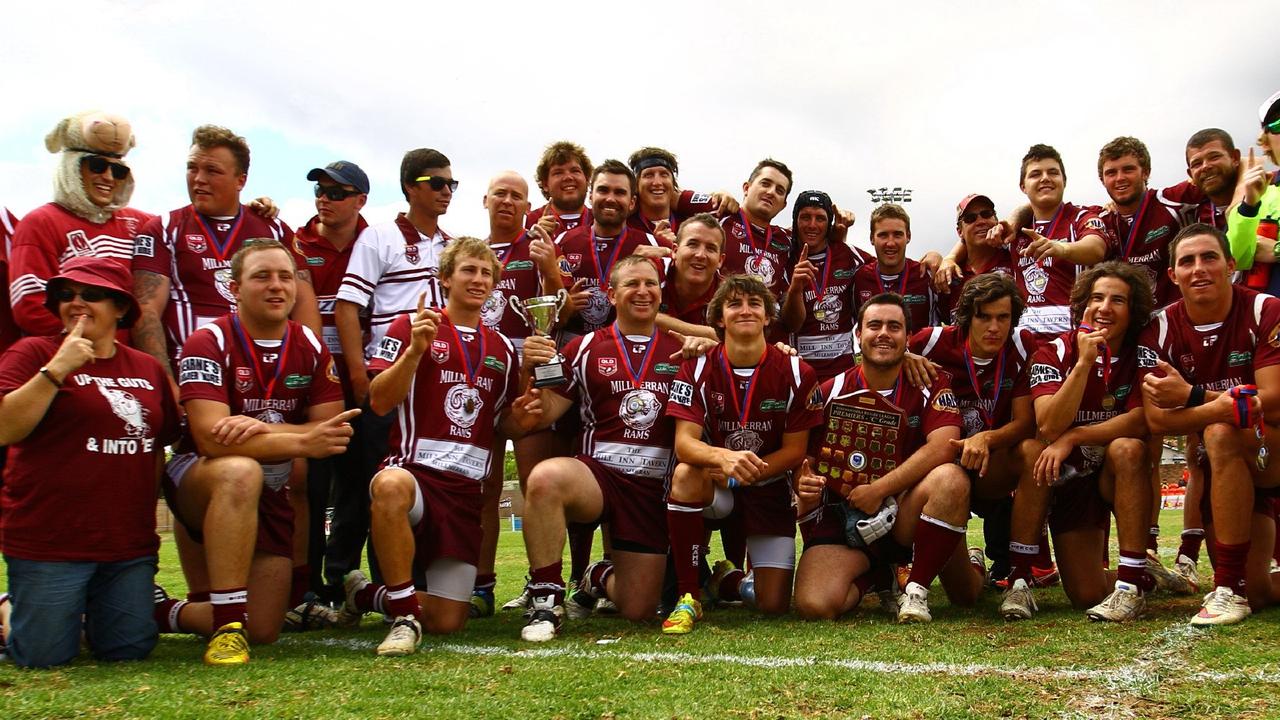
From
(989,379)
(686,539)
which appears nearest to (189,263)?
(686,539)

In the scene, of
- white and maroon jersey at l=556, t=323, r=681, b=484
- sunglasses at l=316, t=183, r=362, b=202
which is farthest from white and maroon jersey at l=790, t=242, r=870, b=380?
sunglasses at l=316, t=183, r=362, b=202

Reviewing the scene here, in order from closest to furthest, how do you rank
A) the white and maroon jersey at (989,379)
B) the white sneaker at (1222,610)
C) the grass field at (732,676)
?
the grass field at (732,676), the white sneaker at (1222,610), the white and maroon jersey at (989,379)

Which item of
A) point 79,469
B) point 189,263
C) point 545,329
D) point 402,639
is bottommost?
point 402,639

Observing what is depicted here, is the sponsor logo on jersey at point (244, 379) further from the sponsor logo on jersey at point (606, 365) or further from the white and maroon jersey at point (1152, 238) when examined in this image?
the white and maroon jersey at point (1152, 238)

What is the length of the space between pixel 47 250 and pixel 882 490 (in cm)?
503

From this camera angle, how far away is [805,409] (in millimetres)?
5828

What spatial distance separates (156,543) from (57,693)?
3.54ft

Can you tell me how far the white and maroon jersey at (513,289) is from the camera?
21.7 ft

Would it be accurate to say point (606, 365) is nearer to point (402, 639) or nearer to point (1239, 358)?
point (402, 639)

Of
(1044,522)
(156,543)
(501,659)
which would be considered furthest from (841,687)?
(156,543)

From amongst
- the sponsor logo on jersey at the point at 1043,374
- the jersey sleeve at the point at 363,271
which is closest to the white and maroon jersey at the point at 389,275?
the jersey sleeve at the point at 363,271

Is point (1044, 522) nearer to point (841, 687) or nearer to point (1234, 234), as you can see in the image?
point (1234, 234)

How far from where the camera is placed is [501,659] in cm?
448

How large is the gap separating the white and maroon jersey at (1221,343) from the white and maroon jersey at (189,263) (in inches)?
221
